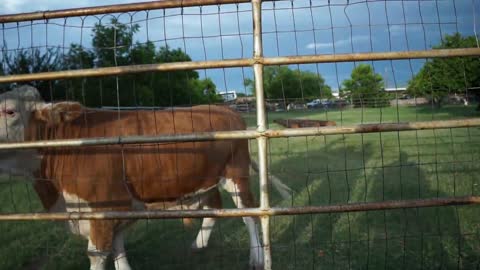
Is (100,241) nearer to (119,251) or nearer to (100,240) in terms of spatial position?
(100,240)

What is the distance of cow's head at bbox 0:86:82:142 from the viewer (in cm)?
330

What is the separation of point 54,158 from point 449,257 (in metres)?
3.57

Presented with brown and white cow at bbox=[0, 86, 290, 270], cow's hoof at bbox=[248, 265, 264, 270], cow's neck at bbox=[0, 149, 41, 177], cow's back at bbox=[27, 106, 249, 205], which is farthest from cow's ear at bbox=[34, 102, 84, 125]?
cow's hoof at bbox=[248, 265, 264, 270]

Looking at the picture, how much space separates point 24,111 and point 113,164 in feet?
2.69

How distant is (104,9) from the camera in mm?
2490

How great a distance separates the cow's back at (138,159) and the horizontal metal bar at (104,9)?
0.97m

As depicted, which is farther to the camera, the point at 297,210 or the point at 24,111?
the point at 24,111

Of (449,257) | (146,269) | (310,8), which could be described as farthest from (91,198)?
(449,257)

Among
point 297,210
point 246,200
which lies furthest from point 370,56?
point 246,200

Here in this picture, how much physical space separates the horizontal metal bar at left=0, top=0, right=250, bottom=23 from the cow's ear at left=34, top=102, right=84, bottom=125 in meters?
0.96

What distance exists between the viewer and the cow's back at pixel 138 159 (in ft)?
11.7

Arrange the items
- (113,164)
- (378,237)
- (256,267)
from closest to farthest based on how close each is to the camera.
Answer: (113,164)
(256,267)
(378,237)

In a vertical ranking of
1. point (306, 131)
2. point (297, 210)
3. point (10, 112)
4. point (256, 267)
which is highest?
point (10, 112)

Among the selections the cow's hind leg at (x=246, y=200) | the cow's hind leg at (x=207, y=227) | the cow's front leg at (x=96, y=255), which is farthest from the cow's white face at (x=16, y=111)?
the cow's hind leg at (x=207, y=227)
